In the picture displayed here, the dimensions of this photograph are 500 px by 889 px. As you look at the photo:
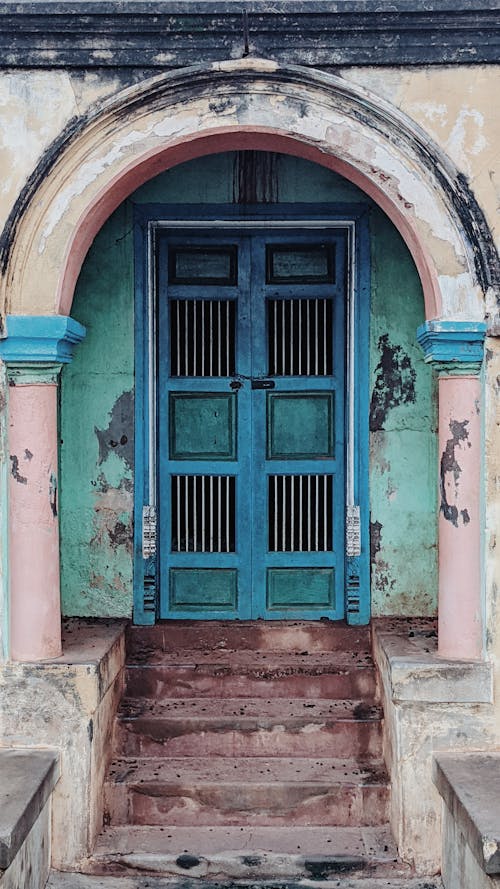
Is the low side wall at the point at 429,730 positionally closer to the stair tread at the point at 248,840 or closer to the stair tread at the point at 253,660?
the stair tread at the point at 248,840

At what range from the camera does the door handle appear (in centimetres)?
564

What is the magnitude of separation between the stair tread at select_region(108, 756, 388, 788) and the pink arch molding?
7.78ft

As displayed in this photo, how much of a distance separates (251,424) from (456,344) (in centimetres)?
158

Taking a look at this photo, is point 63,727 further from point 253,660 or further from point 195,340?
point 195,340

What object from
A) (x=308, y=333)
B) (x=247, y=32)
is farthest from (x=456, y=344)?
(x=247, y=32)

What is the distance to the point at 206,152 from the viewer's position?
4.71 meters

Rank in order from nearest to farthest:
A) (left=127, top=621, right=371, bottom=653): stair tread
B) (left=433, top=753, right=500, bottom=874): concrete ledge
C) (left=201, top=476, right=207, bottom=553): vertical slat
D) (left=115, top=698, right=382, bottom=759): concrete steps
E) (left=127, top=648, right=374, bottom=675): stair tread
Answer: (left=433, top=753, right=500, bottom=874): concrete ledge, (left=115, top=698, right=382, bottom=759): concrete steps, (left=127, top=648, right=374, bottom=675): stair tread, (left=127, top=621, right=371, bottom=653): stair tread, (left=201, top=476, right=207, bottom=553): vertical slat

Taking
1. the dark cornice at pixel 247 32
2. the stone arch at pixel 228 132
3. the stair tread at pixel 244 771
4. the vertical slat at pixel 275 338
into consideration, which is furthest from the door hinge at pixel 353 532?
the dark cornice at pixel 247 32

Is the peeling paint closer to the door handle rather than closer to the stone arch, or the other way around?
the stone arch

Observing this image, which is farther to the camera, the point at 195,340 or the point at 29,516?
the point at 195,340

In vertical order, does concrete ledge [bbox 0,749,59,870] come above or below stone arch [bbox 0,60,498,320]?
below

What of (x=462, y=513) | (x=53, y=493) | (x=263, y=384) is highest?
(x=263, y=384)

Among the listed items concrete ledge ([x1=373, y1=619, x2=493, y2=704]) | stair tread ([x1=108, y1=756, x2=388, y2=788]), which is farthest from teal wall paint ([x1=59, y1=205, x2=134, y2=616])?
concrete ledge ([x1=373, y1=619, x2=493, y2=704])

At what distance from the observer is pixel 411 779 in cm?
448
